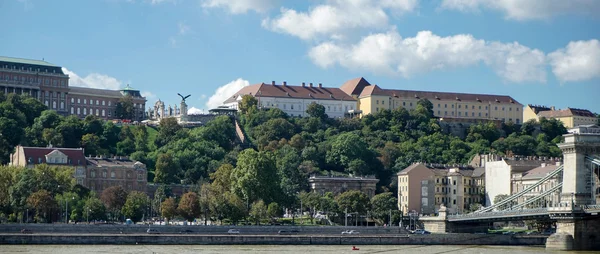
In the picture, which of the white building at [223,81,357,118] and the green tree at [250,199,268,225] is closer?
the green tree at [250,199,268,225]

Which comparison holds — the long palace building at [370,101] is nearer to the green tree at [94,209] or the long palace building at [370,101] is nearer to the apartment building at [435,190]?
the apartment building at [435,190]

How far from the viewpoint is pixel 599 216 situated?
6538cm

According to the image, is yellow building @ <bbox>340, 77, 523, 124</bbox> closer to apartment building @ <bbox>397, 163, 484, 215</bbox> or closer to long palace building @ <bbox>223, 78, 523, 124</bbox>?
long palace building @ <bbox>223, 78, 523, 124</bbox>

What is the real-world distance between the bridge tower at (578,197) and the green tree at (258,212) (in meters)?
23.0

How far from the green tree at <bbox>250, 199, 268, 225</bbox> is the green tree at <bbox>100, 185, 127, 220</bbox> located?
396 inches

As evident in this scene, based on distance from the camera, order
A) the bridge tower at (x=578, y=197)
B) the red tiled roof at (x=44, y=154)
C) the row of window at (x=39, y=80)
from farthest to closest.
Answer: the row of window at (x=39, y=80) < the red tiled roof at (x=44, y=154) < the bridge tower at (x=578, y=197)

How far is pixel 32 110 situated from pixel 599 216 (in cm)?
6965

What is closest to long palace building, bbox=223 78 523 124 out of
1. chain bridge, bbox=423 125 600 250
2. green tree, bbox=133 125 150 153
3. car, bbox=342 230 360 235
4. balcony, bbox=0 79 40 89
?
green tree, bbox=133 125 150 153

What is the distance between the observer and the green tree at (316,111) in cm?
13439

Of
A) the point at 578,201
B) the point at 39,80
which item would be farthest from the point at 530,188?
the point at 39,80

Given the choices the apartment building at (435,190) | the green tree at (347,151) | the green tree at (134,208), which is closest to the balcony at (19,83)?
the green tree at (347,151)

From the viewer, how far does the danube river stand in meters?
62.1

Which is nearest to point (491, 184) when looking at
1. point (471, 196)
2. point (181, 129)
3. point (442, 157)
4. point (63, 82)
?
point (471, 196)

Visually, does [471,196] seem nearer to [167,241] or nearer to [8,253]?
[167,241]
